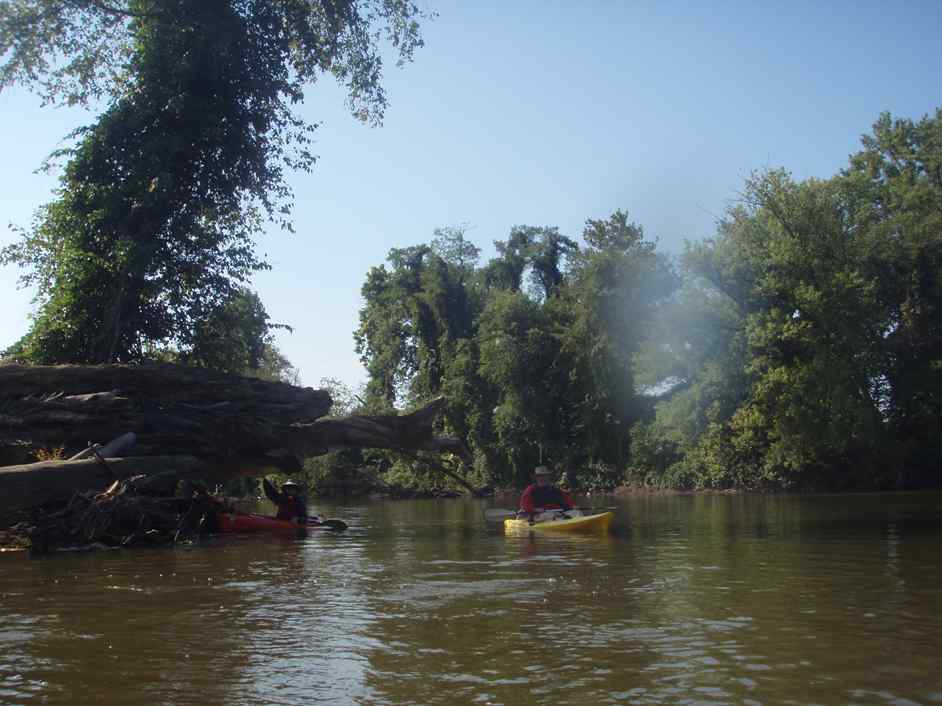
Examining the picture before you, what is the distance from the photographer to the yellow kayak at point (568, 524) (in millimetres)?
19609

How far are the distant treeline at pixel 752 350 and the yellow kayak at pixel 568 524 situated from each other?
70.0 ft

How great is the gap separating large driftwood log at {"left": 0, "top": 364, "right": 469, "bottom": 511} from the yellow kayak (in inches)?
100

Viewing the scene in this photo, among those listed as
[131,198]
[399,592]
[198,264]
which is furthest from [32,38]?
[399,592]

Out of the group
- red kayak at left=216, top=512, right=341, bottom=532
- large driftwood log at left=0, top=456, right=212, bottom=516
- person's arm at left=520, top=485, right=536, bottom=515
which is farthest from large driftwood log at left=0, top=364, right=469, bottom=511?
person's arm at left=520, top=485, right=536, bottom=515

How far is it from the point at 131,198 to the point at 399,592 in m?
15.2

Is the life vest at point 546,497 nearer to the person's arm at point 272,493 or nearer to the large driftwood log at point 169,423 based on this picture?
the large driftwood log at point 169,423

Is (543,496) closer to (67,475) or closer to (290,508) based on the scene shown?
(290,508)

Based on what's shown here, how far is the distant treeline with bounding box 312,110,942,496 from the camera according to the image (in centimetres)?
3941

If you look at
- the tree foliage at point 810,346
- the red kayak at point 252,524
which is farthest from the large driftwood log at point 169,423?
the tree foliage at point 810,346

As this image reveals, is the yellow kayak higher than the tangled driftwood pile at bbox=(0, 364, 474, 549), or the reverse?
the tangled driftwood pile at bbox=(0, 364, 474, 549)

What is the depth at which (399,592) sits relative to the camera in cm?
1096

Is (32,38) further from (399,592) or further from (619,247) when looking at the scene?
(619,247)

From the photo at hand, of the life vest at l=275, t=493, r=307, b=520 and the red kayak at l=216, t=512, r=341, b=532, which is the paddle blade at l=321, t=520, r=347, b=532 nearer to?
the life vest at l=275, t=493, r=307, b=520

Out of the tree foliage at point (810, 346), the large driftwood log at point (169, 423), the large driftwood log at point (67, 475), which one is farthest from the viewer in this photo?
the tree foliage at point (810, 346)
